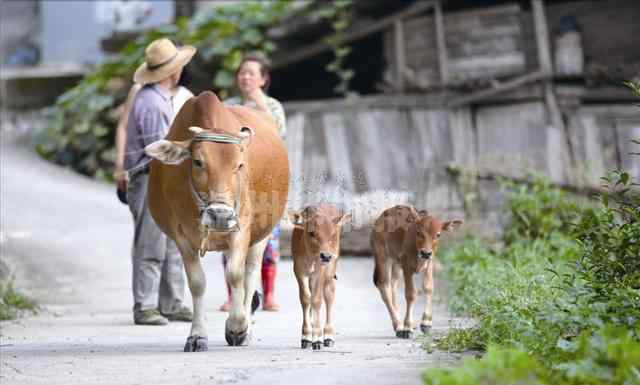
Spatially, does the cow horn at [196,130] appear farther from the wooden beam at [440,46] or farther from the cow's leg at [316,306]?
the wooden beam at [440,46]

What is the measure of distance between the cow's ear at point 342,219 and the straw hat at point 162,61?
244 centimetres

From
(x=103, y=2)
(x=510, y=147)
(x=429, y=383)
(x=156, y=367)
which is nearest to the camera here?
(x=429, y=383)

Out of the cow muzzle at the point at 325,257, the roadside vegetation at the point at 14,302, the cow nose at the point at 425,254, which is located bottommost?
the roadside vegetation at the point at 14,302

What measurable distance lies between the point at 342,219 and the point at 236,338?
3.12ft

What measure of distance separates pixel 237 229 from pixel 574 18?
410 inches

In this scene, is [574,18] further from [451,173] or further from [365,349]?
[365,349]

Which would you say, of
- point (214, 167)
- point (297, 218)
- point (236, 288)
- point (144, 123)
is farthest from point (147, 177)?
point (214, 167)

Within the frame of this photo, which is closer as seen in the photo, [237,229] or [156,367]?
[156,367]

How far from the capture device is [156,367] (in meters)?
5.27

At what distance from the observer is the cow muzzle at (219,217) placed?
560 centimetres

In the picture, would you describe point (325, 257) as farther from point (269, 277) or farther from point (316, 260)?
point (269, 277)

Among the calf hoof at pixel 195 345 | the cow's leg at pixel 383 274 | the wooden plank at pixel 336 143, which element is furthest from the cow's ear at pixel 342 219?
the wooden plank at pixel 336 143

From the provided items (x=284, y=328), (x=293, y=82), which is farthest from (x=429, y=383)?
(x=293, y=82)

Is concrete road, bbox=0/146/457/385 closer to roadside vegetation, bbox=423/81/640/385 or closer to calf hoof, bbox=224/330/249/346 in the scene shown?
calf hoof, bbox=224/330/249/346
